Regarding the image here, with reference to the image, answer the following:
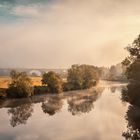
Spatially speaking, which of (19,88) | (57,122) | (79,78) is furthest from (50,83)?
(57,122)

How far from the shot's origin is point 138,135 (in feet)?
107

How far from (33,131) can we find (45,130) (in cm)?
139

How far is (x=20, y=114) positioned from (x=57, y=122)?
9.97 metres

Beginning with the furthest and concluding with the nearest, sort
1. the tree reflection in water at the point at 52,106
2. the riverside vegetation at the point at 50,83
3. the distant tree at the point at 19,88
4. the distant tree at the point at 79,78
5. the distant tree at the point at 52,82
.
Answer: the distant tree at the point at 79,78 < the distant tree at the point at 52,82 < the riverside vegetation at the point at 50,83 < the distant tree at the point at 19,88 < the tree reflection in water at the point at 52,106

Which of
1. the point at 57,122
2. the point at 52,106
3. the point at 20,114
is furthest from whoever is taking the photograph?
the point at 52,106

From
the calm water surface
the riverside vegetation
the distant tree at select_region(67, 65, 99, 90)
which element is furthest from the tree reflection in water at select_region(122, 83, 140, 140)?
the distant tree at select_region(67, 65, 99, 90)

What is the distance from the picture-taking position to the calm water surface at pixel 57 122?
34.4m

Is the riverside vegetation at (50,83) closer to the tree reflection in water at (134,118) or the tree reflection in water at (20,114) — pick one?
the tree reflection in water at (20,114)

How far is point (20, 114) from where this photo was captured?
51.4 metres

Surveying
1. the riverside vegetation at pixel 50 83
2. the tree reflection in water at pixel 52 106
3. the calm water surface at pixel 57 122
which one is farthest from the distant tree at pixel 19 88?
the tree reflection in water at pixel 52 106

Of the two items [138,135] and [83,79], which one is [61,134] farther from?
[83,79]

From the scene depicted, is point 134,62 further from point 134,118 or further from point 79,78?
point 79,78

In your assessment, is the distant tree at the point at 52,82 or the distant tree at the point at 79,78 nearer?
the distant tree at the point at 52,82

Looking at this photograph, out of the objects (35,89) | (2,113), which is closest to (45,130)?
(2,113)
